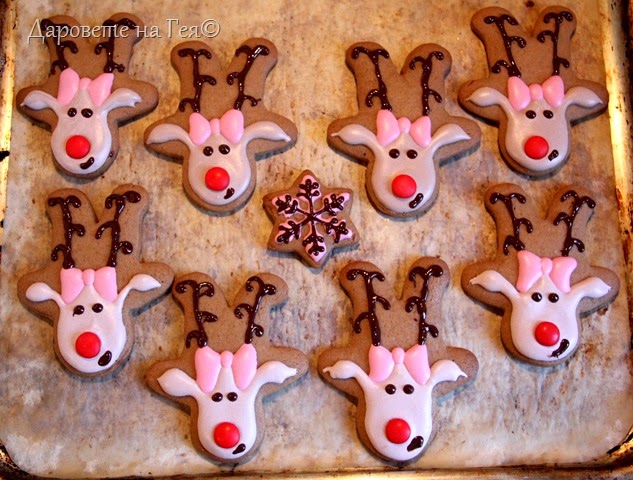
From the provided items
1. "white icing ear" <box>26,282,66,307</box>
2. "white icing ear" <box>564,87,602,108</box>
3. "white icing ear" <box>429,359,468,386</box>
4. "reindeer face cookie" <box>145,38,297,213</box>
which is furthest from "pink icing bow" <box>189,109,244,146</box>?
"white icing ear" <box>564,87,602,108</box>

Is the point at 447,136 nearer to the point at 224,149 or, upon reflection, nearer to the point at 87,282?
the point at 224,149

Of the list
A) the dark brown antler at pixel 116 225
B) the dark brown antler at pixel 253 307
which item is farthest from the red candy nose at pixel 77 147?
the dark brown antler at pixel 253 307

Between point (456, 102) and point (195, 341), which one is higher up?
point (456, 102)

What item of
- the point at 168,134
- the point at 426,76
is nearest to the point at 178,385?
the point at 168,134

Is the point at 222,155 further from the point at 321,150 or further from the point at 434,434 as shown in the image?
the point at 434,434

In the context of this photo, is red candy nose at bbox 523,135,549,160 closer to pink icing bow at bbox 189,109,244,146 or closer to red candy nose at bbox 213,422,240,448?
pink icing bow at bbox 189,109,244,146

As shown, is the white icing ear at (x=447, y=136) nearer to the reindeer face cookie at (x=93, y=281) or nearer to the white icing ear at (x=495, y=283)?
the white icing ear at (x=495, y=283)

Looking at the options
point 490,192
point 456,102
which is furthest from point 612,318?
point 456,102
